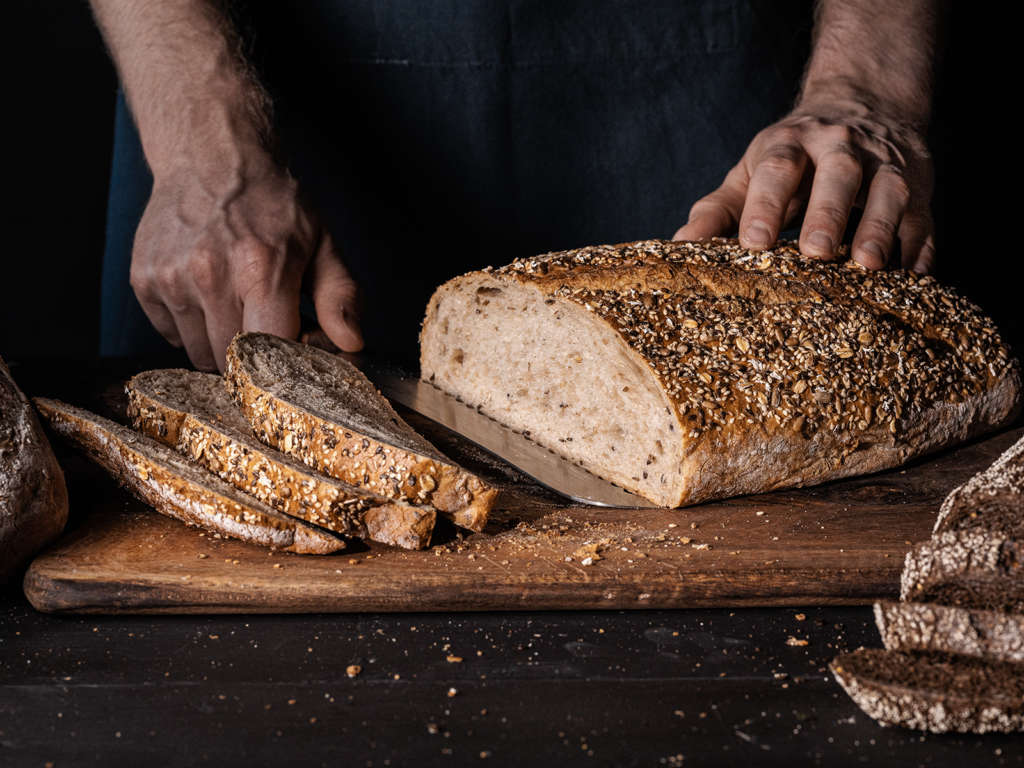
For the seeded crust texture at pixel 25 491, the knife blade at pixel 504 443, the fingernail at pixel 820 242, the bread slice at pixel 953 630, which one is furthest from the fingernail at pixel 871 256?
the seeded crust texture at pixel 25 491

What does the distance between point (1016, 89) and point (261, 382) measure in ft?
13.3

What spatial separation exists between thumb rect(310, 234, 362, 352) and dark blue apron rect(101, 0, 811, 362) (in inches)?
27.3

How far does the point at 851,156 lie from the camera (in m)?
2.78

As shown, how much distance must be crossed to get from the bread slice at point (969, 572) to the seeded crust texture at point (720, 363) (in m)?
0.65

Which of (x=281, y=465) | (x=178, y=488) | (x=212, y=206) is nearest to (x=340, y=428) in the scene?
(x=281, y=465)

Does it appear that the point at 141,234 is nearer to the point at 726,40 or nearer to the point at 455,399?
the point at 455,399

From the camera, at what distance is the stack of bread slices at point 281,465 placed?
1.88m

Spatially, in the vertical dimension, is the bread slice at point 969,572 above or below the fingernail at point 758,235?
below

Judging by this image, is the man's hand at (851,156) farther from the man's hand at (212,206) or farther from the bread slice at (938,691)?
the bread slice at (938,691)

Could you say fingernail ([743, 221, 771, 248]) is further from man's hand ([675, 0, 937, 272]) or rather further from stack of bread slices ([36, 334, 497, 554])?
stack of bread slices ([36, 334, 497, 554])

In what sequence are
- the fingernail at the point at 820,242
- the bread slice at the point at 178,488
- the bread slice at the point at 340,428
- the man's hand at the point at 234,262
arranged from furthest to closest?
the man's hand at the point at 234,262 → the fingernail at the point at 820,242 → the bread slice at the point at 340,428 → the bread slice at the point at 178,488

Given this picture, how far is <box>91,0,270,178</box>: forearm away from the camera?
319cm

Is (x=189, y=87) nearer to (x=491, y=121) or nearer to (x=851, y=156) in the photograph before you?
(x=491, y=121)

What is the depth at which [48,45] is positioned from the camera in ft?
15.2
